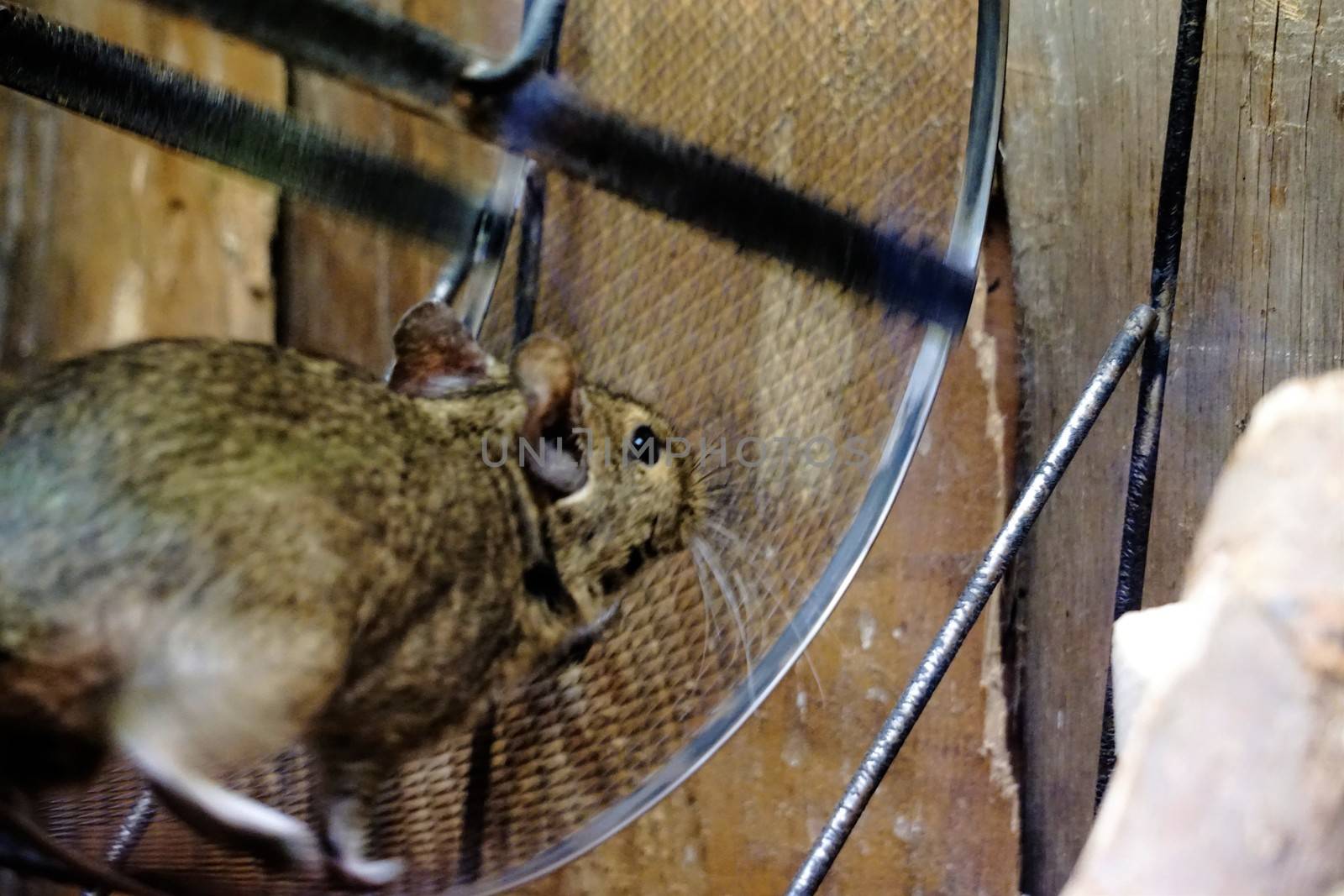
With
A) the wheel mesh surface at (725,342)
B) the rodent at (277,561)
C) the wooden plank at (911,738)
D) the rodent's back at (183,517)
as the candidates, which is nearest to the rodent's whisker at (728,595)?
the wheel mesh surface at (725,342)

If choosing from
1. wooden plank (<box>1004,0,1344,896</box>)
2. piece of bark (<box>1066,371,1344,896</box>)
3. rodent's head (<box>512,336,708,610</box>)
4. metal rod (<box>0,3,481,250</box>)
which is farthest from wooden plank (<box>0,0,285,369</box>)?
wooden plank (<box>1004,0,1344,896</box>)

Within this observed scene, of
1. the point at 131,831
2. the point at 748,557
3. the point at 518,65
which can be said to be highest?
the point at 518,65

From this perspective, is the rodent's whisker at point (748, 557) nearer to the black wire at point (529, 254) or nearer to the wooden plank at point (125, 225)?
the black wire at point (529, 254)

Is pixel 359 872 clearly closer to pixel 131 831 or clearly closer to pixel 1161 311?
pixel 131 831

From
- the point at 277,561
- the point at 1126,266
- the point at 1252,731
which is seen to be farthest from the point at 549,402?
the point at 1126,266

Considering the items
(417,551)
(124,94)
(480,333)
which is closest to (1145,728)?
(417,551)

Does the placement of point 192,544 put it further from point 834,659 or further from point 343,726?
point 834,659

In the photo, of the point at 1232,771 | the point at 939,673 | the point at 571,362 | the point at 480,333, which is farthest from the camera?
the point at 480,333
